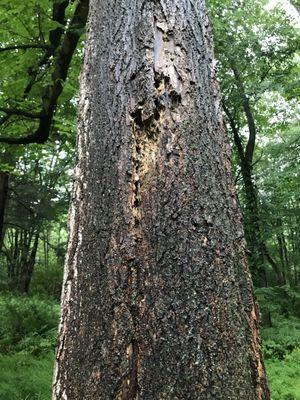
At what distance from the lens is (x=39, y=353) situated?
25.6 feet

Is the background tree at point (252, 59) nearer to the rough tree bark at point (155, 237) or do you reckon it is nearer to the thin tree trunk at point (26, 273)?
the rough tree bark at point (155, 237)

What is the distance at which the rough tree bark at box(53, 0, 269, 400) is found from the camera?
113 cm

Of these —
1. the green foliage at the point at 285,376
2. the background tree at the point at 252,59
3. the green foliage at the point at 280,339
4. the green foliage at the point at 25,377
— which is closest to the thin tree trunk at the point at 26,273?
the background tree at the point at 252,59

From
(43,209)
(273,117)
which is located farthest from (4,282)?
(273,117)

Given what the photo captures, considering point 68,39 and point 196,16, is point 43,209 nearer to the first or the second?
point 68,39

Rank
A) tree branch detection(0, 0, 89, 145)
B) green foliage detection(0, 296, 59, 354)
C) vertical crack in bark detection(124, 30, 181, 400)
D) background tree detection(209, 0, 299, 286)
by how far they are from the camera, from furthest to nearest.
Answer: background tree detection(209, 0, 299, 286)
green foliage detection(0, 296, 59, 354)
tree branch detection(0, 0, 89, 145)
vertical crack in bark detection(124, 30, 181, 400)

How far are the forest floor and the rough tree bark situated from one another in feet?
15.6

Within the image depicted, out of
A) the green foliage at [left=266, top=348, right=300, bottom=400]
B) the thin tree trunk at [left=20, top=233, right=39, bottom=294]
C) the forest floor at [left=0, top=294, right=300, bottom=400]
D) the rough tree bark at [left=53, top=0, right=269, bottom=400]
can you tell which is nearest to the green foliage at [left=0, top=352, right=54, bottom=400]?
the forest floor at [left=0, top=294, right=300, bottom=400]

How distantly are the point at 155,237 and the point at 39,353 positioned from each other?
7494mm

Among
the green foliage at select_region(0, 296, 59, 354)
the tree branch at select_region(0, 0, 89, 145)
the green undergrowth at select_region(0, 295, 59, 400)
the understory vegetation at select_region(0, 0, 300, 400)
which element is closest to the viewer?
the tree branch at select_region(0, 0, 89, 145)

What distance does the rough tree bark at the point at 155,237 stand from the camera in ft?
3.70

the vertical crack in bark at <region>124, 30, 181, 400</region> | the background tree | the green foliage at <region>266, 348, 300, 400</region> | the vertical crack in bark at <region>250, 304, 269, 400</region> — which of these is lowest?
the green foliage at <region>266, 348, 300, 400</region>

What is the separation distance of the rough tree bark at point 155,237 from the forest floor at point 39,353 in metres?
4.76

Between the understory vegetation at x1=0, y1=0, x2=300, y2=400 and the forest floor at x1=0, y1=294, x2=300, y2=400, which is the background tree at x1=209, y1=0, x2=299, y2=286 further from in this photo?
the forest floor at x1=0, y1=294, x2=300, y2=400
